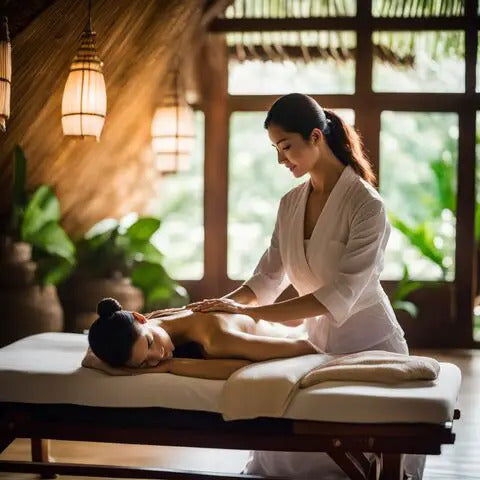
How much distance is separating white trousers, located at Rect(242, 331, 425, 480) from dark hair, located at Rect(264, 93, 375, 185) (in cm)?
51

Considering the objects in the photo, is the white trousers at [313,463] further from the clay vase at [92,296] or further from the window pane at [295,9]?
the window pane at [295,9]

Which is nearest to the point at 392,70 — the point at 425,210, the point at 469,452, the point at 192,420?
the point at 425,210

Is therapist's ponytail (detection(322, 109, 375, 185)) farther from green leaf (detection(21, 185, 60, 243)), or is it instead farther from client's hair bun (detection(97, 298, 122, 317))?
green leaf (detection(21, 185, 60, 243))

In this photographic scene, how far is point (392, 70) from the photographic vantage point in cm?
671

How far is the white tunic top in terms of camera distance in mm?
2762

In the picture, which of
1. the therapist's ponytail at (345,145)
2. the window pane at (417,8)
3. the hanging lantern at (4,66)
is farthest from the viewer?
the window pane at (417,8)

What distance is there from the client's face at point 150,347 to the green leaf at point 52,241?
2.96 m

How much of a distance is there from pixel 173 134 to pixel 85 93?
81.7 inches

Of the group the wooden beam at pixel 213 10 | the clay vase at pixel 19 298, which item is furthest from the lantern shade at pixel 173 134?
the clay vase at pixel 19 298

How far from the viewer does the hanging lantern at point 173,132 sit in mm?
6172

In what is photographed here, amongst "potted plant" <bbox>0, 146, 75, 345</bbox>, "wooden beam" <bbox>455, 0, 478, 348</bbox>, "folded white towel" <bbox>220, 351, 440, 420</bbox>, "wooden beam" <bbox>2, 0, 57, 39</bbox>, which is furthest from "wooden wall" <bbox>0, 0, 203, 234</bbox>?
"folded white towel" <bbox>220, 351, 440, 420</bbox>

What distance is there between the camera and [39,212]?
5.51 meters

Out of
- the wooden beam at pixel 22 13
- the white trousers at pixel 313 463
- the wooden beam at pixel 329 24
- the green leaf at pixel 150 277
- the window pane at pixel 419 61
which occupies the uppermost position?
the wooden beam at pixel 329 24

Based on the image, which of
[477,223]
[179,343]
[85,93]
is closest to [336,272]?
[179,343]
